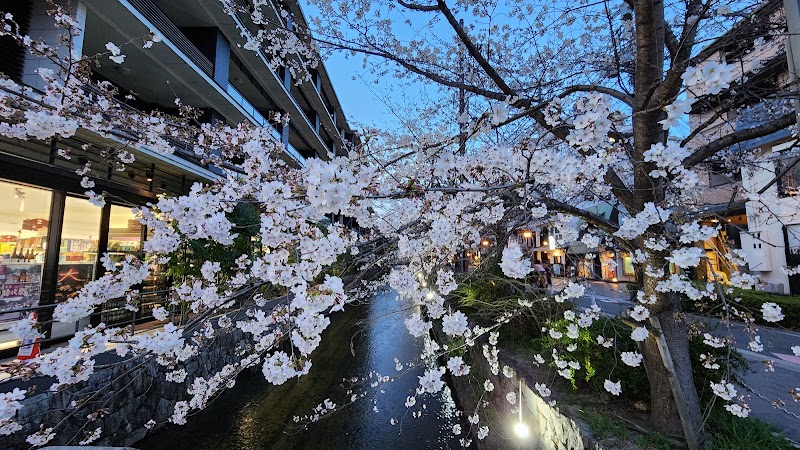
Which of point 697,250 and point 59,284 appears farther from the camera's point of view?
point 59,284

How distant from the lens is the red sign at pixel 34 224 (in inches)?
263

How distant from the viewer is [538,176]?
2662 mm

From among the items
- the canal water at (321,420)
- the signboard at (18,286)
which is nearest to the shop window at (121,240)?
the signboard at (18,286)

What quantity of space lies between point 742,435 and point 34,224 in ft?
36.9

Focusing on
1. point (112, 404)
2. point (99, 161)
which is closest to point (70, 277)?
point (99, 161)

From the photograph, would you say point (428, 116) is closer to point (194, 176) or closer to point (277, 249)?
point (277, 249)

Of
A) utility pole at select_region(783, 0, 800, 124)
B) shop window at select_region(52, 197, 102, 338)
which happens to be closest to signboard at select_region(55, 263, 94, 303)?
shop window at select_region(52, 197, 102, 338)

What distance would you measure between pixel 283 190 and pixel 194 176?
1073cm

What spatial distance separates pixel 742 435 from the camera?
2992mm

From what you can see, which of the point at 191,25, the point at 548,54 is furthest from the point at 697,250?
the point at 191,25

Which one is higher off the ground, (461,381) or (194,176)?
(194,176)

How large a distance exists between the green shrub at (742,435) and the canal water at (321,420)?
3461 millimetres

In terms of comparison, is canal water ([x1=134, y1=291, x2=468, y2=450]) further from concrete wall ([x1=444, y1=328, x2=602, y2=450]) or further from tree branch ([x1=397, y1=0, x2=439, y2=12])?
tree branch ([x1=397, y1=0, x2=439, y2=12])

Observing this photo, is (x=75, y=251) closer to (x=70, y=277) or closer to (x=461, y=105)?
(x=70, y=277)
